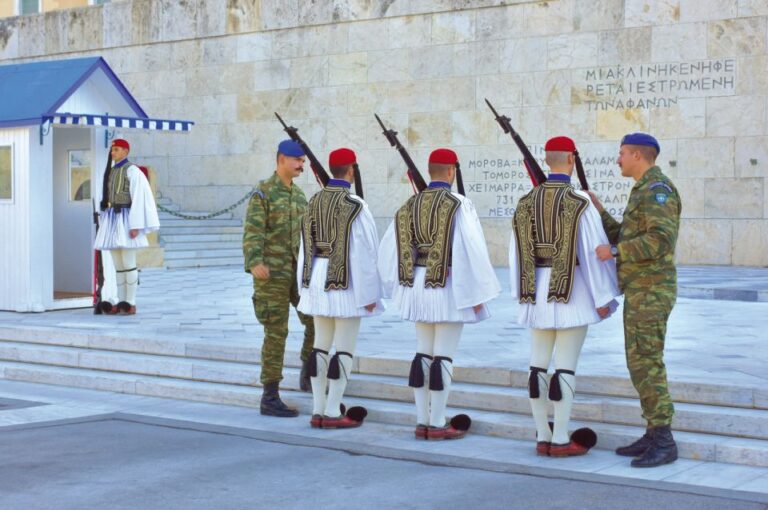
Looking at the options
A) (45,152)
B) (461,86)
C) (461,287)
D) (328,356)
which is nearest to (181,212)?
(461,86)

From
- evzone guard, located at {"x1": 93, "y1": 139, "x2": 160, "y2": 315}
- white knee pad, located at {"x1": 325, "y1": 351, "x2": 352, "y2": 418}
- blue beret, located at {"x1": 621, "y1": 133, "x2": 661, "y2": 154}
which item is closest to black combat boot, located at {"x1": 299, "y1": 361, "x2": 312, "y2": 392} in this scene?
white knee pad, located at {"x1": 325, "y1": 351, "x2": 352, "y2": 418}

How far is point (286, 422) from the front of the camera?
8.47m

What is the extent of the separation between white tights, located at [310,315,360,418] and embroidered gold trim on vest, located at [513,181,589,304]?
54.8 inches

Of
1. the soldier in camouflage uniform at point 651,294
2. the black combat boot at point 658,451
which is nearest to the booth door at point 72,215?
the soldier in camouflage uniform at point 651,294

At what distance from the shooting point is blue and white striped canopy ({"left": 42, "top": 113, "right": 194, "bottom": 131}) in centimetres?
1225

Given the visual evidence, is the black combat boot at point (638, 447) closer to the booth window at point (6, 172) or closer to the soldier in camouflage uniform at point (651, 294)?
the soldier in camouflage uniform at point (651, 294)

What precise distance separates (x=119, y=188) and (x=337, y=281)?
5.41 meters

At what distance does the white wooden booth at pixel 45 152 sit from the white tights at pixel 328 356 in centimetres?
518

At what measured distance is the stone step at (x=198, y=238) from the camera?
20.1 metres

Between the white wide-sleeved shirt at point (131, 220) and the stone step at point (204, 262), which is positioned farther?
the stone step at point (204, 262)

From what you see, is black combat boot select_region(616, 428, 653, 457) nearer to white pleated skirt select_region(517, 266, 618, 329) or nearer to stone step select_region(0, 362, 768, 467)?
stone step select_region(0, 362, 768, 467)

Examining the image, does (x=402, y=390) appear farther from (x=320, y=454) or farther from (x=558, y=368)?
(x=558, y=368)

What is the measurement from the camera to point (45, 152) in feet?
42.0

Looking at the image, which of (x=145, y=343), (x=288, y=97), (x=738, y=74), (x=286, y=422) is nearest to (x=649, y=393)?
(x=286, y=422)
